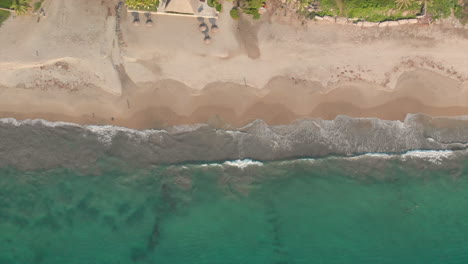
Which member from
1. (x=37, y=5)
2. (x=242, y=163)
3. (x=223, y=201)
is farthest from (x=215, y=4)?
(x=223, y=201)

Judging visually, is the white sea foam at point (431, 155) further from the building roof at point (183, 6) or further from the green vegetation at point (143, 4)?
the green vegetation at point (143, 4)

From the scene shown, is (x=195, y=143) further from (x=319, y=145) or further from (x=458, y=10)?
(x=458, y=10)

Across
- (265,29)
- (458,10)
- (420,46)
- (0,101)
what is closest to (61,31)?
(0,101)

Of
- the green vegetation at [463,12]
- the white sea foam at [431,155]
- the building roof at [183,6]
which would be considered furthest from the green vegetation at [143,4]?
the green vegetation at [463,12]

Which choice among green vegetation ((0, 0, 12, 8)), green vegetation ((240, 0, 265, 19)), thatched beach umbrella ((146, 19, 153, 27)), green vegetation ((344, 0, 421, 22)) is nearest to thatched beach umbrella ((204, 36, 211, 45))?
green vegetation ((240, 0, 265, 19))

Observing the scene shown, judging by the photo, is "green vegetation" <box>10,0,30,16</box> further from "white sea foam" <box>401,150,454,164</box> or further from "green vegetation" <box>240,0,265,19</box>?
"white sea foam" <box>401,150,454,164</box>
